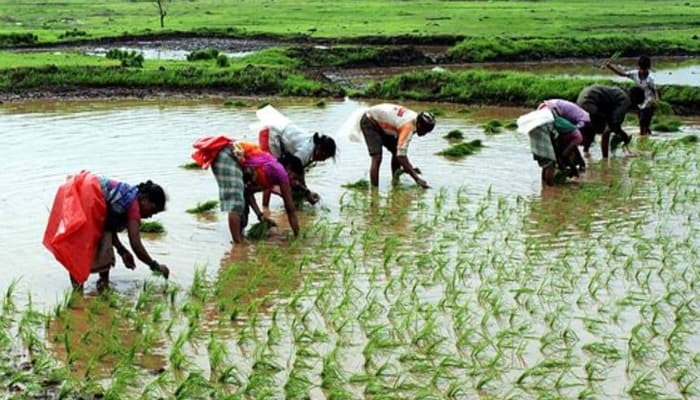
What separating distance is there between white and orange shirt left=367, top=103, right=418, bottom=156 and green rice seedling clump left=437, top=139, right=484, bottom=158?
7.94 feet

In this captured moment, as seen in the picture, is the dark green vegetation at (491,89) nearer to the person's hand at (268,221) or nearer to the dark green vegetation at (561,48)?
the dark green vegetation at (561,48)

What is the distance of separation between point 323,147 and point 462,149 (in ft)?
15.3

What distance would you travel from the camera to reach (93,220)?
292 inches

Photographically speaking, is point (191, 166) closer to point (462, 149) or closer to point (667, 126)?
point (462, 149)

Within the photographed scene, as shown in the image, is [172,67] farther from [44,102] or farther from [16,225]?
[16,225]

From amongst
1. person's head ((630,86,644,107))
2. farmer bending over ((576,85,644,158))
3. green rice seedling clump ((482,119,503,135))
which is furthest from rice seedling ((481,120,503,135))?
person's head ((630,86,644,107))

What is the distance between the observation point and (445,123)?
1706 centimetres

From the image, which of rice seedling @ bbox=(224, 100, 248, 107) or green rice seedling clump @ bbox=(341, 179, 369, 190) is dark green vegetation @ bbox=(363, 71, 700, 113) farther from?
green rice seedling clump @ bbox=(341, 179, 369, 190)

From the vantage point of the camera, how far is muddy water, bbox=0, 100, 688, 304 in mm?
8747

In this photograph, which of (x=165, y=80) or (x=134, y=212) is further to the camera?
(x=165, y=80)

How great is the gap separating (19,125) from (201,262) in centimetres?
917

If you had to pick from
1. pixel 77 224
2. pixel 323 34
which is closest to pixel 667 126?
pixel 77 224

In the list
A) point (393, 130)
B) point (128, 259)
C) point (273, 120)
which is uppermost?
point (273, 120)

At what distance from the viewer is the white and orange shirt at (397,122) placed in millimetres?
10906
